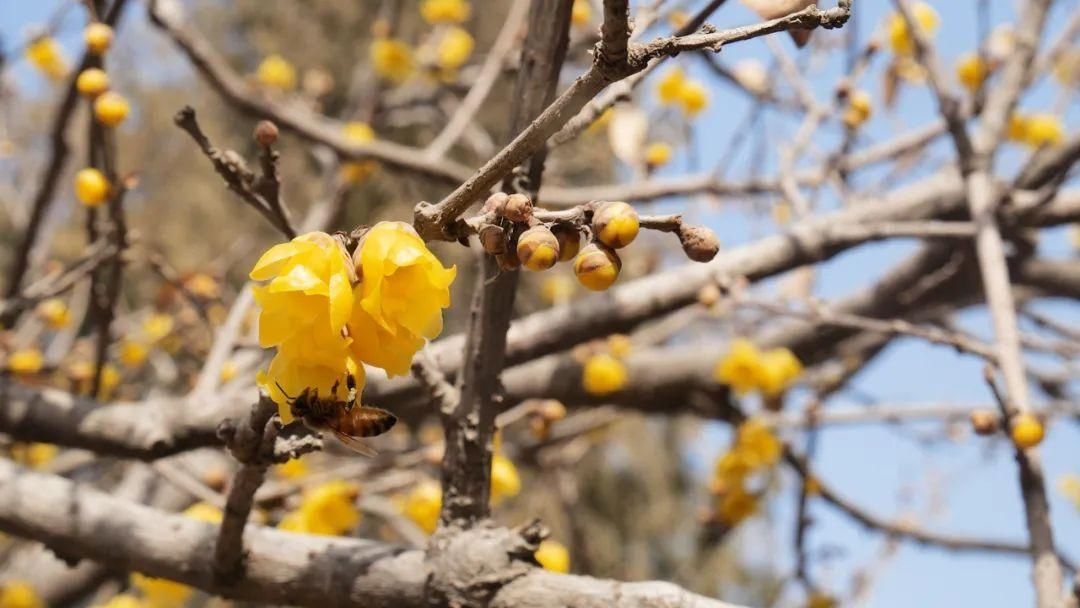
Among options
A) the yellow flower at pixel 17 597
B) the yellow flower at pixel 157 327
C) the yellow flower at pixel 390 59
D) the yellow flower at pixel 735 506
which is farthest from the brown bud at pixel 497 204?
the yellow flower at pixel 390 59

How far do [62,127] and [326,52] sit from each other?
5587 mm

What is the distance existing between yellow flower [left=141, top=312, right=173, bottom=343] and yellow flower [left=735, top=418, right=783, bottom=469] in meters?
2.18

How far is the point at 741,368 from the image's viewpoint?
291 centimetres

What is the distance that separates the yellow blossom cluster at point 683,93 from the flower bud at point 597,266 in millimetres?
2811

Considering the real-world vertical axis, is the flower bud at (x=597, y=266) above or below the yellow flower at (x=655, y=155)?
below

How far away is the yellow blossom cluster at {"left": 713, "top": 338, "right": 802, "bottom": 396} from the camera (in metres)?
Answer: 2.87

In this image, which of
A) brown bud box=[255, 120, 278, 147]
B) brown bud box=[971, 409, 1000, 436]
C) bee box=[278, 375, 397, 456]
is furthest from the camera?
brown bud box=[971, 409, 1000, 436]

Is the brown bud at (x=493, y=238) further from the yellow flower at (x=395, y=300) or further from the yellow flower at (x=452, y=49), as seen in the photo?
the yellow flower at (x=452, y=49)

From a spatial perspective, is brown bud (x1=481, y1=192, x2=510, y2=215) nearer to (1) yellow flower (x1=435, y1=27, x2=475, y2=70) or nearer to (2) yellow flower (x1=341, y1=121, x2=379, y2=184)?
(2) yellow flower (x1=341, y1=121, x2=379, y2=184)

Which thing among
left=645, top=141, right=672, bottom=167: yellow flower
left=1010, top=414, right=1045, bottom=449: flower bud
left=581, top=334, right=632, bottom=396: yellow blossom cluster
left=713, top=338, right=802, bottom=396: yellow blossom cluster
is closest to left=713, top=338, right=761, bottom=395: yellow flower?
left=713, top=338, right=802, bottom=396: yellow blossom cluster

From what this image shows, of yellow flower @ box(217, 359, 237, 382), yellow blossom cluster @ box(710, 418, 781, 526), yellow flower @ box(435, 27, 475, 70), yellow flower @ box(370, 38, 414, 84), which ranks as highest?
yellow flower @ box(435, 27, 475, 70)

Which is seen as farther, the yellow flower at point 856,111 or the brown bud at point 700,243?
the yellow flower at point 856,111

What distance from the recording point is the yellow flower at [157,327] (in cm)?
372

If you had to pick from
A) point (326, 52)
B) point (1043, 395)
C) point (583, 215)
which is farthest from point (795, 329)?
point (326, 52)
